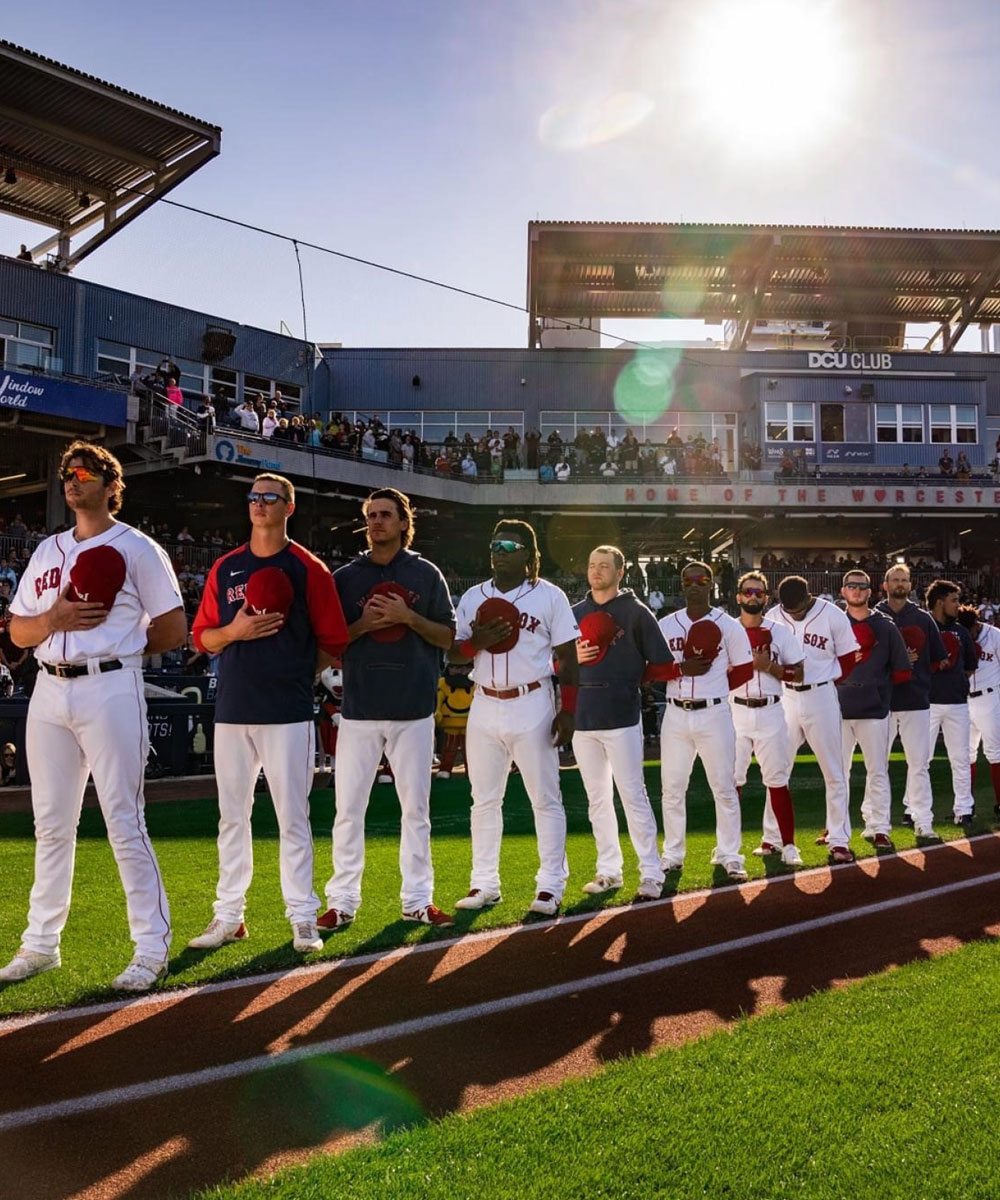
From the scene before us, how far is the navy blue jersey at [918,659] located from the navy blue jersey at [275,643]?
651cm

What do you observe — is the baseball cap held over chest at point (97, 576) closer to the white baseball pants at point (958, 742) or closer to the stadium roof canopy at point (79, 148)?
the white baseball pants at point (958, 742)

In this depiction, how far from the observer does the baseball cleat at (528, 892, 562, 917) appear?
644cm

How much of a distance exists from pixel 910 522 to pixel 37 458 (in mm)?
29622

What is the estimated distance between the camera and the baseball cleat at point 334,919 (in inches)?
237

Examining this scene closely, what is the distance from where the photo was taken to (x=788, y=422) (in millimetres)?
38281

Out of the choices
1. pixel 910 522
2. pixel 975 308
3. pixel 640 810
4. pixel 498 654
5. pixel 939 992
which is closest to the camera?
pixel 939 992

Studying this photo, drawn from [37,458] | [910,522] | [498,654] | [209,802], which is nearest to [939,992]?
[498,654]

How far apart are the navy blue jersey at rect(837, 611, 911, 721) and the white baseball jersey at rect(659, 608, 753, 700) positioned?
1.74 metres

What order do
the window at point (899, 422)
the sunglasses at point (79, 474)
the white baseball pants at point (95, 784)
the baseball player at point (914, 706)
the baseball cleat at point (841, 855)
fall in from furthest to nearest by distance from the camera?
the window at point (899, 422) → the baseball player at point (914, 706) → the baseball cleat at point (841, 855) → the sunglasses at point (79, 474) → the white baseball pants at point (95, 784)

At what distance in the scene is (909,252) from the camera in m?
39.6

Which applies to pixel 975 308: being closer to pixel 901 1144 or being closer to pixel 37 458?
pixel 37 458

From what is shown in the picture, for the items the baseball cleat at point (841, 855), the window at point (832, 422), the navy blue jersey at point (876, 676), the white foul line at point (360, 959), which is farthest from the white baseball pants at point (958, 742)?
the window at point (832, 422)

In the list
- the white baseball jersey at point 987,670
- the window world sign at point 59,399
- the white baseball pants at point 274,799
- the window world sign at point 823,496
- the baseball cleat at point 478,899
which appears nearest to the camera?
the white baseball pants at point 274,799

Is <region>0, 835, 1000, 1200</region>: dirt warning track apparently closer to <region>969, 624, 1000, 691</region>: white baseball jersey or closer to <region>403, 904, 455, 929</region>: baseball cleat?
<region>403, 904, 455, 929</region>: baseball cleat
